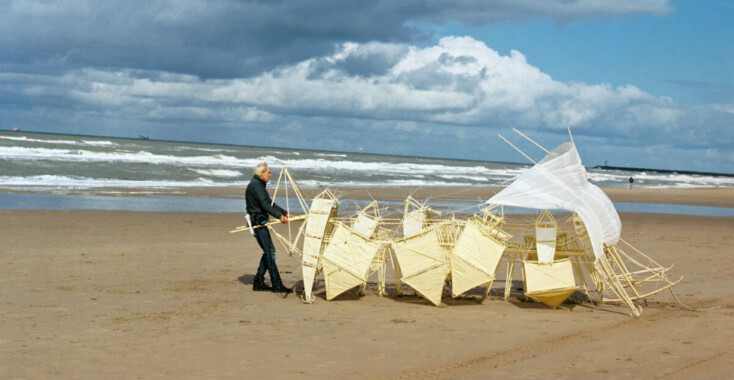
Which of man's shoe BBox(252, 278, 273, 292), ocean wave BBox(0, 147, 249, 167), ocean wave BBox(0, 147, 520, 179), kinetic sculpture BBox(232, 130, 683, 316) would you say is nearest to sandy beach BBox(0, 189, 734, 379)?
man's shoe BBox(252, 278, 273, 292)

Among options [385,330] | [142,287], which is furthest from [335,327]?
[142,287]

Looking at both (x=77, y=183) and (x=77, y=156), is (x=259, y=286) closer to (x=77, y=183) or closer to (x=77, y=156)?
(x=77, y=183)

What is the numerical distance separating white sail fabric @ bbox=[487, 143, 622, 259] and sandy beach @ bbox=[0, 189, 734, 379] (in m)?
1.10

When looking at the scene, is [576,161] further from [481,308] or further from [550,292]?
[481,308]

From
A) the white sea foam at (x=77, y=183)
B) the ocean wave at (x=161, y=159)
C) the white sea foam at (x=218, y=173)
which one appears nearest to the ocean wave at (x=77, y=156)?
the ocean wave at (x=161, y=159)

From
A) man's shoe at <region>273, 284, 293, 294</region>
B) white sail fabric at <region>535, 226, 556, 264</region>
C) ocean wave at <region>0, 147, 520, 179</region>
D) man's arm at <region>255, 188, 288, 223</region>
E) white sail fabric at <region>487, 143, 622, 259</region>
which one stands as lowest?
man's shoe at <region>273, 284, 293, 294</region>

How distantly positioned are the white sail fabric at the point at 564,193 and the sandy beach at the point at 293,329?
3.60 feet

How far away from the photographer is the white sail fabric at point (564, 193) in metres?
8.34

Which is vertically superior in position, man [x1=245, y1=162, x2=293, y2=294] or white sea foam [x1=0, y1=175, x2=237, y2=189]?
man [x1=245, y1=162, x2=293, y2=294]

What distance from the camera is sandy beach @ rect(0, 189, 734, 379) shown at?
5.71 m

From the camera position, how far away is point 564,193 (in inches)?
335

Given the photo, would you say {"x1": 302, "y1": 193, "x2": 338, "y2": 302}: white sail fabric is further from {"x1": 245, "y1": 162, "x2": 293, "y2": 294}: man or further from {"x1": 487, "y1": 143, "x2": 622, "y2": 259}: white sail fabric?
{"x1": 487, "y1": 143, "x2": 622, "y2": 259}: white sail fabric

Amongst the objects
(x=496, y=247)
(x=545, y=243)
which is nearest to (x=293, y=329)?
(x=496, y=247)

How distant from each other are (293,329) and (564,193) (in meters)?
3.83
